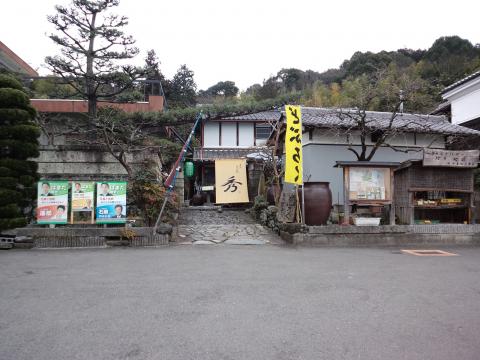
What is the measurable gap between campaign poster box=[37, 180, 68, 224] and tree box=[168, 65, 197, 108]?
21.8 metres

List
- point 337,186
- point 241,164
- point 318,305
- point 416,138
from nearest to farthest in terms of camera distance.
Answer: point 318,305 < point 337,186 < point 416,138 < point 241,164

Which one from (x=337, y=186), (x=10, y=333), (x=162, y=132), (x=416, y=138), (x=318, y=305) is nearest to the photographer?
(x=10, y=333)

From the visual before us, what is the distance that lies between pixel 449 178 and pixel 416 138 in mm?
4975

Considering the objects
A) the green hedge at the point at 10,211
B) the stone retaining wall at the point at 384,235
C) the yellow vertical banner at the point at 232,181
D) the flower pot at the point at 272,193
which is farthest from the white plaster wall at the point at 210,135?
the green hedge at the point at 10,211

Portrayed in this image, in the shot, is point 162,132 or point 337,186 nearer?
point 337,186

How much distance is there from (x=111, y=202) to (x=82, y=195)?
82cm

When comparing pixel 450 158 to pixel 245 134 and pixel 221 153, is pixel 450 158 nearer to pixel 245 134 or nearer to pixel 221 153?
pixel 221 153

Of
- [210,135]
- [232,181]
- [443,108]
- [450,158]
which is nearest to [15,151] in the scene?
[232,181]

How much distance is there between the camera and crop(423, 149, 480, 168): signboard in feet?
35.1

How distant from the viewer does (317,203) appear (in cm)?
1048

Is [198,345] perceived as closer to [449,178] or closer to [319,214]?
[319,214]

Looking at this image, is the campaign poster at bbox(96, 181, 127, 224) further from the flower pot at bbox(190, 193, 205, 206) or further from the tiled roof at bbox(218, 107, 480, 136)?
the flower pot at bbox(190, 193, 205, 206)

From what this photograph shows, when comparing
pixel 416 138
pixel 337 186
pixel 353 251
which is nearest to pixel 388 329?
pixel 353 251

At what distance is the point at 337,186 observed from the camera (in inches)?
577
